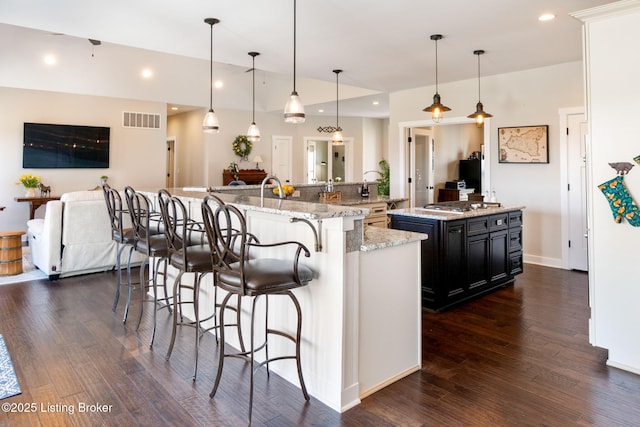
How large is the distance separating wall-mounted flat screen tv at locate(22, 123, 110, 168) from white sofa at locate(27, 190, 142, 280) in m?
3.03

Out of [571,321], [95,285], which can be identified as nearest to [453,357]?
[571,321]

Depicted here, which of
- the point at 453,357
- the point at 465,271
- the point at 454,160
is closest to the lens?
the point at 453,357

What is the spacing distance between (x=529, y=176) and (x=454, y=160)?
4.07 metres

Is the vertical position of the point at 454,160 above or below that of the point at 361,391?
above

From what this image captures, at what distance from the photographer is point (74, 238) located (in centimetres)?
497

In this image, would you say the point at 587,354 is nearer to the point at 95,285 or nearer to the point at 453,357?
the point at 453,357

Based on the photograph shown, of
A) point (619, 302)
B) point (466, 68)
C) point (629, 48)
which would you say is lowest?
point (619, 302)

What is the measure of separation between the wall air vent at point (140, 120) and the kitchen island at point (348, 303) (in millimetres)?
7063

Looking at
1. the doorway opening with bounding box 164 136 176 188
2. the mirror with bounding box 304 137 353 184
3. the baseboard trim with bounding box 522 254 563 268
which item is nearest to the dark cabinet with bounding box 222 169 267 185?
A: the mirror with bounding box 304 137 353 184

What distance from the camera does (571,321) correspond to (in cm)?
355

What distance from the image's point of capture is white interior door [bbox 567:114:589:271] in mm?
5379

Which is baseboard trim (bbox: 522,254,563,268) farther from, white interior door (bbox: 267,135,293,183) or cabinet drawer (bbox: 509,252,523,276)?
white interior door (bbox: 267,135,293,183)

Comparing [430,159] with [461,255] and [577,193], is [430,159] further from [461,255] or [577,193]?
[461,255]

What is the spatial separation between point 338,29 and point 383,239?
2.59m
